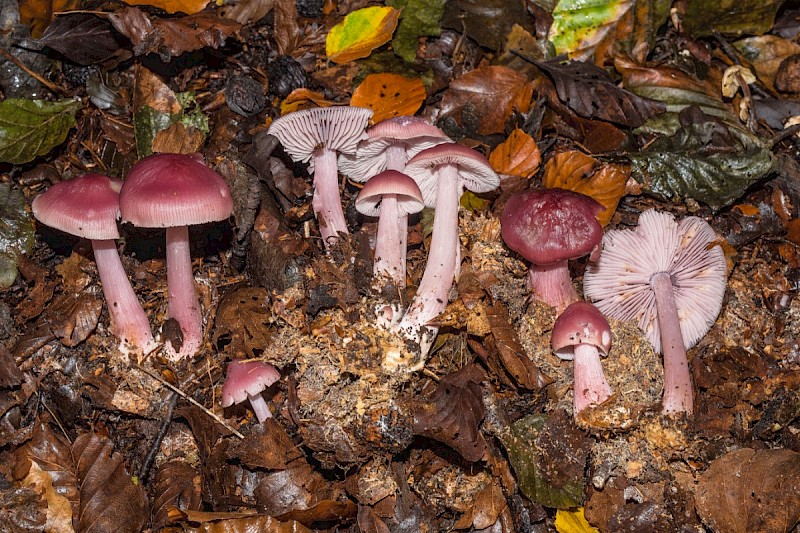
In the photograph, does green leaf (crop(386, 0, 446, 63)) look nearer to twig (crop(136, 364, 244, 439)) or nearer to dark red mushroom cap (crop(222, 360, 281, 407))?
dark red mushroom cap (crop(222, 360, 281, 407))

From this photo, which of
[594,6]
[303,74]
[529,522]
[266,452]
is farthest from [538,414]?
[594,6]

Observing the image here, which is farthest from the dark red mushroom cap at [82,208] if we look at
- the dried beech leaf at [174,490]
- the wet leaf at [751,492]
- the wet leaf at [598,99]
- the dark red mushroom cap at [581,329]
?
the wet leaf at [751,492]

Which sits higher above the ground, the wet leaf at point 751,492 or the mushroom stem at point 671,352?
the mushroom stem at point 671,352

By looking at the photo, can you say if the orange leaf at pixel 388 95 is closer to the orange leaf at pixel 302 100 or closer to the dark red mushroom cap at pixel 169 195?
the orange leaf at pixel 302 100

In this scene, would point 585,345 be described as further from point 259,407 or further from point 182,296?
point 182,296

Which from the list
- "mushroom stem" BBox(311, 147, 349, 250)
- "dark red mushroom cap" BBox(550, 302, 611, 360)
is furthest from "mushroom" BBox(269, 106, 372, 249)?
"dark red mushroom cap" BBox(550, 302, 611, 360)

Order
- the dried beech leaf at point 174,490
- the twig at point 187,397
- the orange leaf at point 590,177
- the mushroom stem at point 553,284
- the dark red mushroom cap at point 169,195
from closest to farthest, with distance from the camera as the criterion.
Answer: the dark red mushroom cap at point 169,195 → the dried beech leaf at point 174,490 → the twig at point 187,397 → the mushroom stem at point 553,284 → the orange leaf at point 590,177

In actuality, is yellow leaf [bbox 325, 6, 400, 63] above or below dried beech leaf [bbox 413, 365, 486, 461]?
above
